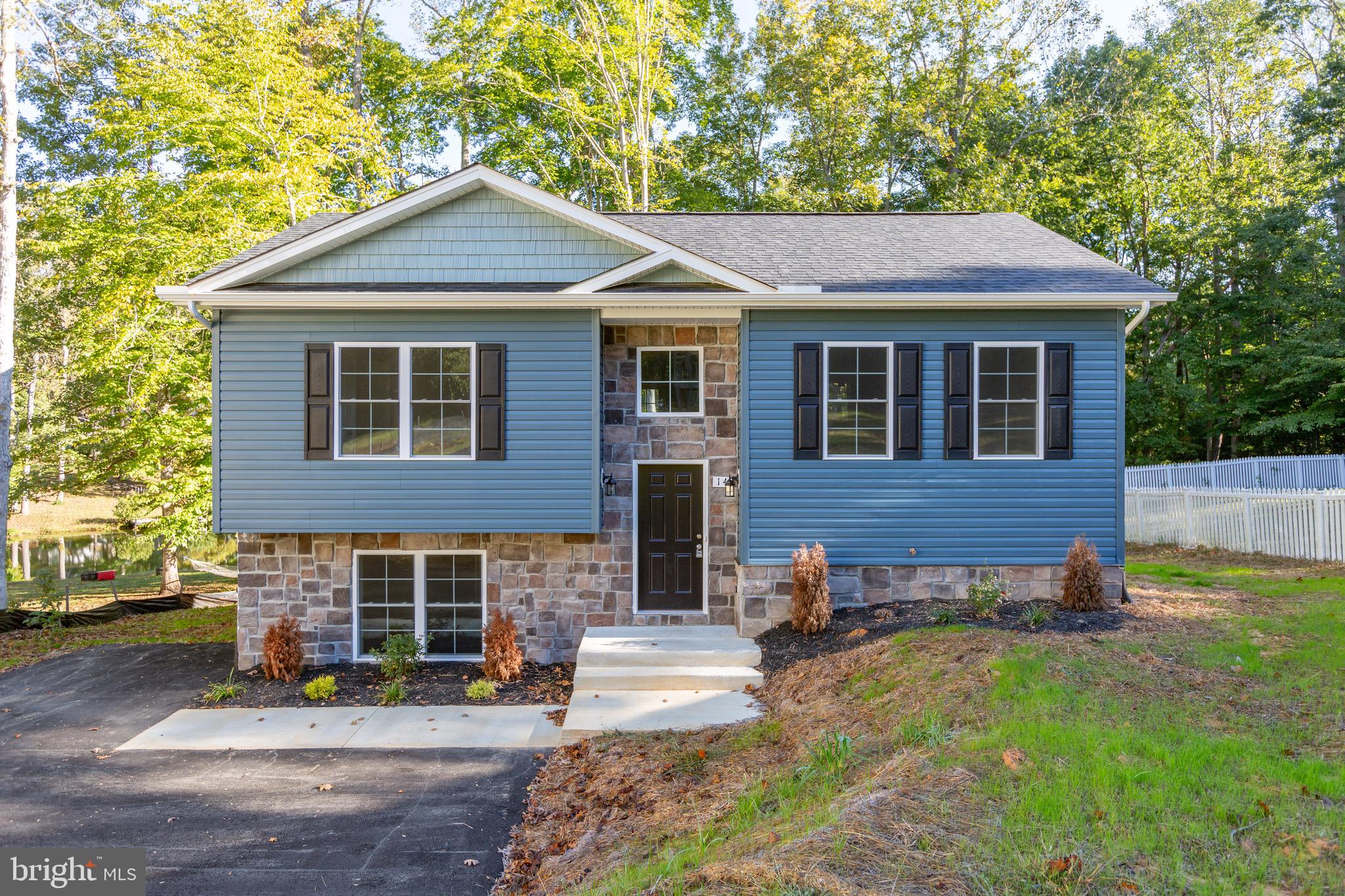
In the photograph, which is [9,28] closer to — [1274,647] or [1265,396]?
[1274,647]

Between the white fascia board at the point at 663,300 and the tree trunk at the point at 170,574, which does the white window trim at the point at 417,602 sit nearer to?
the white fascia board at the point at 663,300

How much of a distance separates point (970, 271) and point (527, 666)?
6959 millimetres

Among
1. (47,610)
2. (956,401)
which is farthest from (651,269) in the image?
(47,610)

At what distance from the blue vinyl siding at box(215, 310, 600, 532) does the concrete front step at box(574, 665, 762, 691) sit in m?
1.70

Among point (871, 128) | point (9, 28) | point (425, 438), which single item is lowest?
point (425, 438)

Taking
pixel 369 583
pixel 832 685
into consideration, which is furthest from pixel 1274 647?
pixel 369 583

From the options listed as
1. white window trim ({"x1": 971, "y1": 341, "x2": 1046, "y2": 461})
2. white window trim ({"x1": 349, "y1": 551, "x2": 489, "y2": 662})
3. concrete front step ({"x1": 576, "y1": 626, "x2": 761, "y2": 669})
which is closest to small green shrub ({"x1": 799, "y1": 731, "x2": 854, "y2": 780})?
concrete front step ({"x1": 576, "y1": 626, "x2": 761, "y2": 669})

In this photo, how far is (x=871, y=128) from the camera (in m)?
23.0

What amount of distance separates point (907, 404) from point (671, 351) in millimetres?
2819

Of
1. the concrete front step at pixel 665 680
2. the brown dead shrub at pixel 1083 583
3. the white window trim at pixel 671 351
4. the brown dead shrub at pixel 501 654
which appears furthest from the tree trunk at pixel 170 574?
the brown dead shrub at pixel 1083 583

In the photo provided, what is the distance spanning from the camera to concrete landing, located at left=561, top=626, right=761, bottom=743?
6633 mm

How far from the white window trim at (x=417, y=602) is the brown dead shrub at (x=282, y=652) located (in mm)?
610

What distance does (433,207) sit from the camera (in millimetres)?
8781

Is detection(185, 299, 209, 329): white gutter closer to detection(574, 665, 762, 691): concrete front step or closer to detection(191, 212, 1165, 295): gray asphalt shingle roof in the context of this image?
Result: detection(191, 212, 1165, 295): gray asphalt shingle roof
